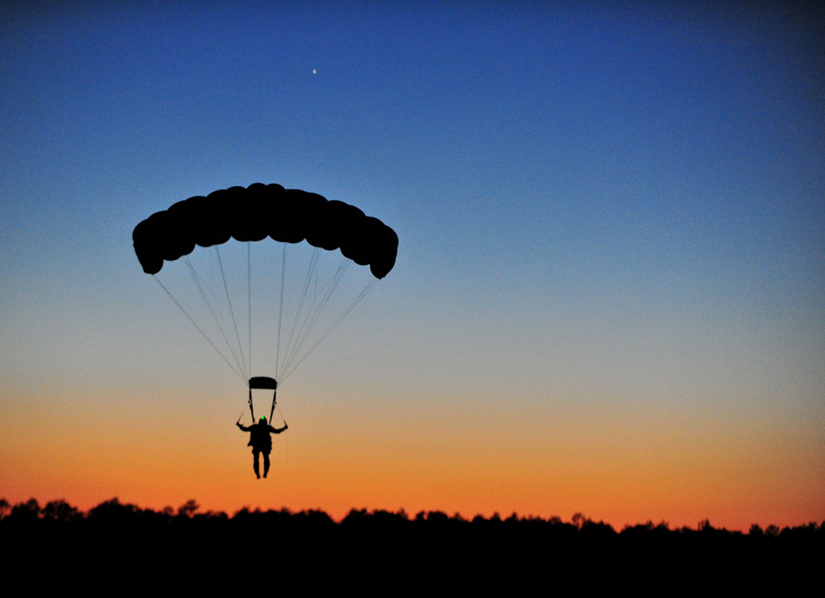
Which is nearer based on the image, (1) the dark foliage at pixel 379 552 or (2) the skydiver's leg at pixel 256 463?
(2) the skydiver's leg at pixel 256 463

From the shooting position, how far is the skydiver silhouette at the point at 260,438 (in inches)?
525

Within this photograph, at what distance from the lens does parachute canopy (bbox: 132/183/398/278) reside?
44.0 ft

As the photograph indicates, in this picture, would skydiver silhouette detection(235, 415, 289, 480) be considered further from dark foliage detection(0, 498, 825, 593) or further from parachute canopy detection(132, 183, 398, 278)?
dark foliage detection(0, 498, 825, 593)

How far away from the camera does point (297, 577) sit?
1425 inches

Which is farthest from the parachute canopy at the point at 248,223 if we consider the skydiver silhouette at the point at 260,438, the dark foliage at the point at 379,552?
the dark foliage at the point at 379,552

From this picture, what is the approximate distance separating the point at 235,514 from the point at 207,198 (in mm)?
41982

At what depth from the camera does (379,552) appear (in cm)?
4338

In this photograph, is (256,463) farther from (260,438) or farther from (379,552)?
(379,552)

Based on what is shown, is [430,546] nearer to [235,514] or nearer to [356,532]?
[356,532]

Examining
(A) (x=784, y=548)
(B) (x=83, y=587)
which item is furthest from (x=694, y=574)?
(B) (x=83, y=587)

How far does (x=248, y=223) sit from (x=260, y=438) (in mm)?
4543

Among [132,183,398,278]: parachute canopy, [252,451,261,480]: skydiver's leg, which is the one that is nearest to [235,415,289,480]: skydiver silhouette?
[252,451,261,480]: skydiver's leg

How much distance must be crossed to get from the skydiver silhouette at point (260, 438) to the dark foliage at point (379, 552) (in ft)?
82.8

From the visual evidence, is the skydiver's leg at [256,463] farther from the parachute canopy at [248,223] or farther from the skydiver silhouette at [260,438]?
the parachute canopy at [248,223]
